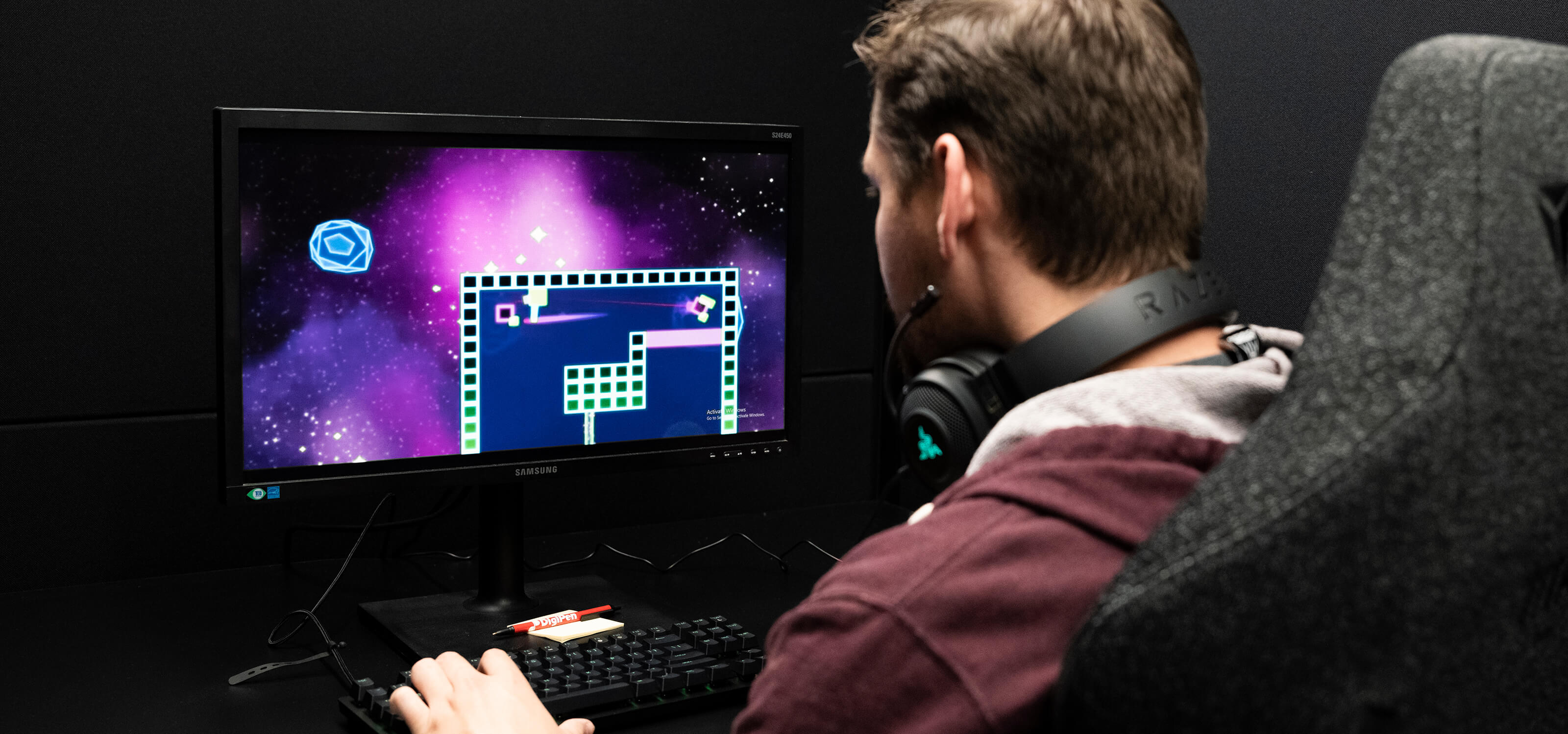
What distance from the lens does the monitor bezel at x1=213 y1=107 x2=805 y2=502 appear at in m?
1.13

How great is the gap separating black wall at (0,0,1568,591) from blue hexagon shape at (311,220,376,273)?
0.97 feet

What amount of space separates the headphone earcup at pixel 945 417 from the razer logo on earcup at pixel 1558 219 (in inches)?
13.5

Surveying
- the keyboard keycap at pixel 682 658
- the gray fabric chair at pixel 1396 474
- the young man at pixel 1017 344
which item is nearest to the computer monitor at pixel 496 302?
the keyboard keycap at pixel 682 658

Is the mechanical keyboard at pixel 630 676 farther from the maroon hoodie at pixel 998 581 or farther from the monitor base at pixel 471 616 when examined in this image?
the maroon hoodie at pixel 998 581

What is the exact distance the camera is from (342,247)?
119 cm

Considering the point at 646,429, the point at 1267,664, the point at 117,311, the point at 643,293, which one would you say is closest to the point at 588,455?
the point at 646,429

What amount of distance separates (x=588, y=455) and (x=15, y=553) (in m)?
0.60

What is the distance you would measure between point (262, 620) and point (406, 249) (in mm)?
398

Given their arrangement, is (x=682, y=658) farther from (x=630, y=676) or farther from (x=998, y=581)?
(x=998, y=581)

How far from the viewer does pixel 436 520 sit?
5.10ft

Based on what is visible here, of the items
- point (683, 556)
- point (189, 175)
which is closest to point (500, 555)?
point (683, 556)

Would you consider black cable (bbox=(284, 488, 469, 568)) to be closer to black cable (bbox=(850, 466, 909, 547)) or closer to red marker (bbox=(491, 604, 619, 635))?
red marker (bbox=(491, 604, 619, 635))

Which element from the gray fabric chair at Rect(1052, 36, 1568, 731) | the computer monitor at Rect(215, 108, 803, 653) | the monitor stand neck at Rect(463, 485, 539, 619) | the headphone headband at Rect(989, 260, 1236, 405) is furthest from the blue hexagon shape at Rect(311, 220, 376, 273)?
the gray fabric chair at Rect(1052, 36, 1568, 731)

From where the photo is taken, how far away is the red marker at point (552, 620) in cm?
122
